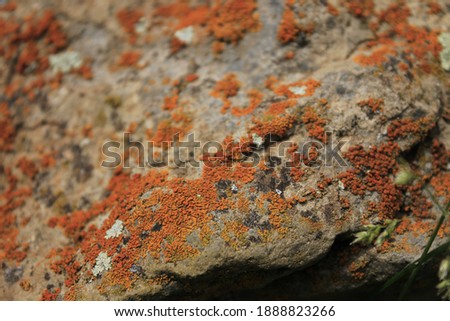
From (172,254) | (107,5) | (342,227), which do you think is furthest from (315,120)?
(107,5)

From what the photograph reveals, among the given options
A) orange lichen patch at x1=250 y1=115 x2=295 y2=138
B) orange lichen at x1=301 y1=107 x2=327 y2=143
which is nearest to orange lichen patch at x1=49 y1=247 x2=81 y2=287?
orange lichen patch at x1=250 y1=115 x2=295 y2=138

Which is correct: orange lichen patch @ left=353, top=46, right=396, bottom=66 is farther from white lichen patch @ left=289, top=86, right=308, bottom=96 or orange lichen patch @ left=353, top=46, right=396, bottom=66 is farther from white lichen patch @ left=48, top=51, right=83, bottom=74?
white lichen patch @ left=48, top=51, right=83, bottom=74

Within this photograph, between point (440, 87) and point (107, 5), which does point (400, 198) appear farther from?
point (107, 5)

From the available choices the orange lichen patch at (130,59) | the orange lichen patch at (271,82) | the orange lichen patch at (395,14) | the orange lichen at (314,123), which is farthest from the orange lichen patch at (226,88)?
the orange lichen patch at (395,14)

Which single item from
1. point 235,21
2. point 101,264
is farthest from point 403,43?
point 101,264

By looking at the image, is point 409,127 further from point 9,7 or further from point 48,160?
point 9,7
